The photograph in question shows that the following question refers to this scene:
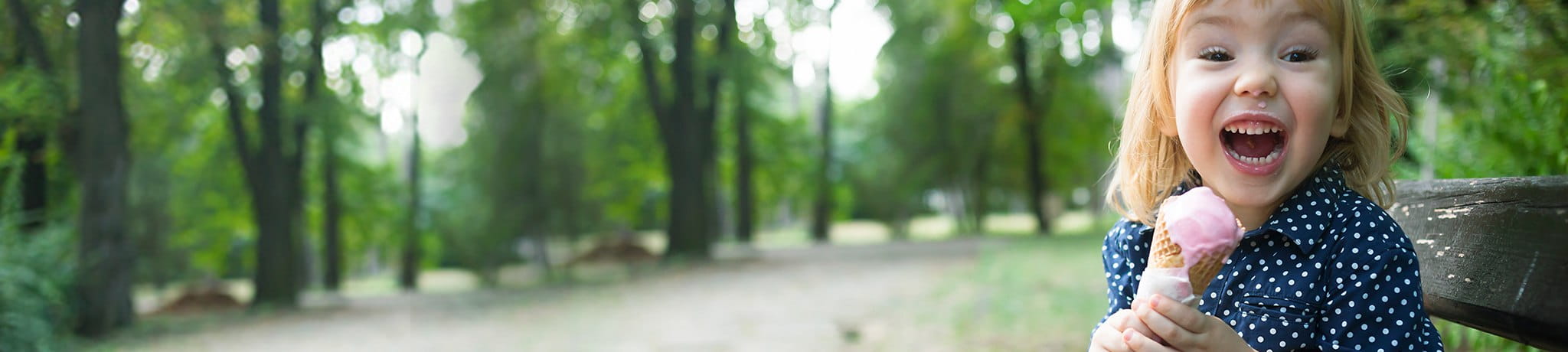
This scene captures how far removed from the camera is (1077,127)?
81.9 ft

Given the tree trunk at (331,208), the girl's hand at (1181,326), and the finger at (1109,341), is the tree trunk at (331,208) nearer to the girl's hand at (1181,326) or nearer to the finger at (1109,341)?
the finger at (1109,341)

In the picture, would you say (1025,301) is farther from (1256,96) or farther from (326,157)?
(326,157)

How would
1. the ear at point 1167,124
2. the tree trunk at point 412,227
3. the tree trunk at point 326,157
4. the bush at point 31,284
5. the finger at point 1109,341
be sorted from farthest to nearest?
the tree trunk at point 412,227, the tree trunk at point 326,157, the bush at point 31,284, the ear at point 1167,124, the finger at point 1109,341

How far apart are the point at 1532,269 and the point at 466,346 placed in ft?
28.8

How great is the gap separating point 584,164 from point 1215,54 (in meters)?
17.5

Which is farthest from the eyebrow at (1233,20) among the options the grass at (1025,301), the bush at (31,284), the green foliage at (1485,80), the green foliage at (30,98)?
the green foliage at (30,98)

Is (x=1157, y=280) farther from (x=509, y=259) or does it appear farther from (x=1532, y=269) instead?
(x=509, y=259)

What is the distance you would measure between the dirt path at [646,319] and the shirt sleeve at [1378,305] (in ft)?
19.1

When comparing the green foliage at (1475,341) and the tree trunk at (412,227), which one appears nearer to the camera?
the green foliage at (1475,341)

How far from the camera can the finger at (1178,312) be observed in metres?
1.24

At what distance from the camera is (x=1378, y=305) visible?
4.50 feet

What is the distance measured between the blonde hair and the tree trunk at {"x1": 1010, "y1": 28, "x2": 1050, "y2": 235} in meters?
21.7

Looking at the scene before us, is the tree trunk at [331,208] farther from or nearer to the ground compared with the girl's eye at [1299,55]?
nearer to the ground

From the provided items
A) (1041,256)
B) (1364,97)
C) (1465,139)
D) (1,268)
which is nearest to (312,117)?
(1,268)
